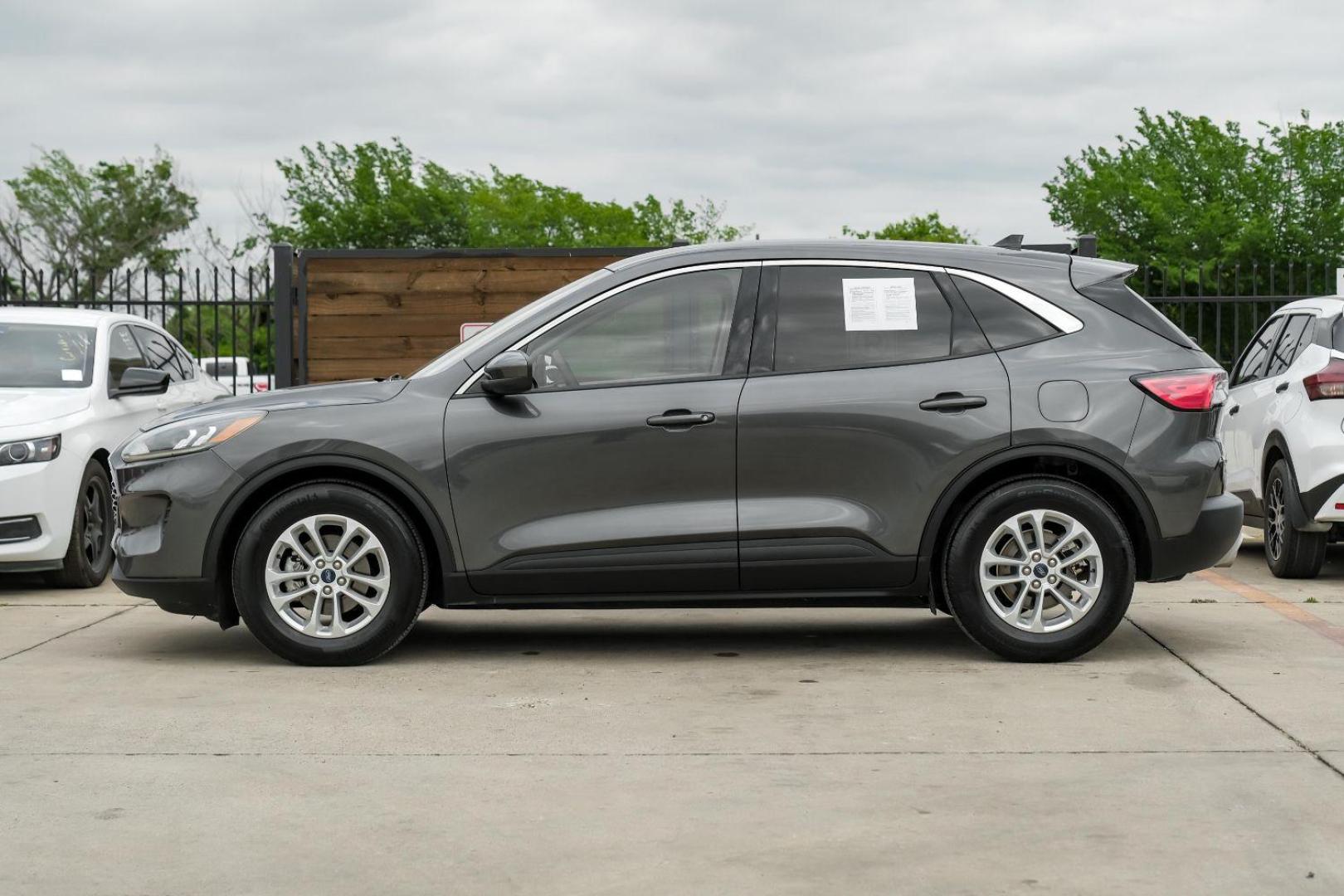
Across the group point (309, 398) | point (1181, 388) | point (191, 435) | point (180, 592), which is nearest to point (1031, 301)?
point (1181, 388)

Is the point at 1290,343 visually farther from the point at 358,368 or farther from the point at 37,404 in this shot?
the point at 37,404

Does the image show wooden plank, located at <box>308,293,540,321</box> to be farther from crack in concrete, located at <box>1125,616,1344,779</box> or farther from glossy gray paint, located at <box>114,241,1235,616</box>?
crack in concrete, located at <box>1125,616,1344,779</box>

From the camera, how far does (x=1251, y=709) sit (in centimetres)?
592

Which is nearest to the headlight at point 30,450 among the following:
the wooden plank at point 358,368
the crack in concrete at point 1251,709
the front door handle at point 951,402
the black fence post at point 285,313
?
the black fence post at point 285,313

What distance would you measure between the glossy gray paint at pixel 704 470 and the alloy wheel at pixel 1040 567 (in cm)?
25

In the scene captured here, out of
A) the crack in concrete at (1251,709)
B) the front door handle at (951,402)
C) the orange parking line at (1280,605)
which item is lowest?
the crack in concrete at (1251,709)

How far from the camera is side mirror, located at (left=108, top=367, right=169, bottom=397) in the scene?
9.87m

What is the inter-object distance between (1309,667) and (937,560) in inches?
61.7

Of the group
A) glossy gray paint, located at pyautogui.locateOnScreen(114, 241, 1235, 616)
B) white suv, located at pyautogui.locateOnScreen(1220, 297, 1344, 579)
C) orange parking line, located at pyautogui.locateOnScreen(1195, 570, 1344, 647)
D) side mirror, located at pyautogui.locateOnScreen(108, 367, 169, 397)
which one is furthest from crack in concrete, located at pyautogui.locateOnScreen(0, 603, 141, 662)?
white suv, located at pyautogui.locateOnScreen(1220, 297, 1344, 579)

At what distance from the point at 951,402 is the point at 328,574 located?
8.66 ft

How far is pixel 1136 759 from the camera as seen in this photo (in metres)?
5.15

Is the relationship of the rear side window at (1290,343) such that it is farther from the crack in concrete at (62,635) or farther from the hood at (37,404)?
the hood at (37,404)

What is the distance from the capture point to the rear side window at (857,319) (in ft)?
22.6

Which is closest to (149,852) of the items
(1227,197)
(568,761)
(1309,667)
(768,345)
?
(568,761)
